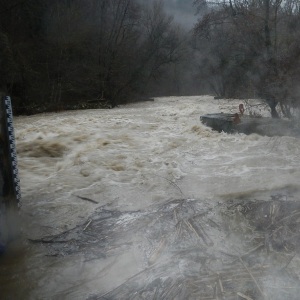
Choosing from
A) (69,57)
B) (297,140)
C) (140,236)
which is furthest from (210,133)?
(69,57)

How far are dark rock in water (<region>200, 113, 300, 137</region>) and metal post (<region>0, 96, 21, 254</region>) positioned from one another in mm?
6224

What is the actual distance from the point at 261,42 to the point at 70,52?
1246 centimetres

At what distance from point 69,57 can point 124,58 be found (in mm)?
4616

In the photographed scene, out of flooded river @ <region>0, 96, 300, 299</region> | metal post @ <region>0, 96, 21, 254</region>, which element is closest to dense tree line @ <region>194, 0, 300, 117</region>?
flooded river @ <region>0, 96, 300, 299</region>

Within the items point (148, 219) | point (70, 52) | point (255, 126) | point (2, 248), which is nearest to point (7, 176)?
point (2, 248)

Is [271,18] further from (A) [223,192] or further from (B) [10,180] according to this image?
(B) [10,180]

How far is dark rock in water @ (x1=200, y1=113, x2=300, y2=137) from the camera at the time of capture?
26.2 ft

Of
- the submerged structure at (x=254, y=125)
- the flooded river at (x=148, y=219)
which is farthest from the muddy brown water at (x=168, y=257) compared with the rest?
the submerged structure at (x=254, y=125)

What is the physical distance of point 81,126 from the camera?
10.9 m

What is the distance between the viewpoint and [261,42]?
8.86 metres

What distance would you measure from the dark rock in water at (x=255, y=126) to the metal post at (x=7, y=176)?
6.22 m

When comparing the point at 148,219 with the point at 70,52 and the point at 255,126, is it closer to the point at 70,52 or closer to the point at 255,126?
the point at 255,126

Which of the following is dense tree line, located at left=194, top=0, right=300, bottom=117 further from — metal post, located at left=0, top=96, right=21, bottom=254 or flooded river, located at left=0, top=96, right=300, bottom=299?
metal post, located at left=0, top=96, right=21, bottom=254

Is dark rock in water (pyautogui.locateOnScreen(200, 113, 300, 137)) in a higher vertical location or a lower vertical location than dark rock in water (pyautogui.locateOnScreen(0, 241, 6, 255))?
higher
